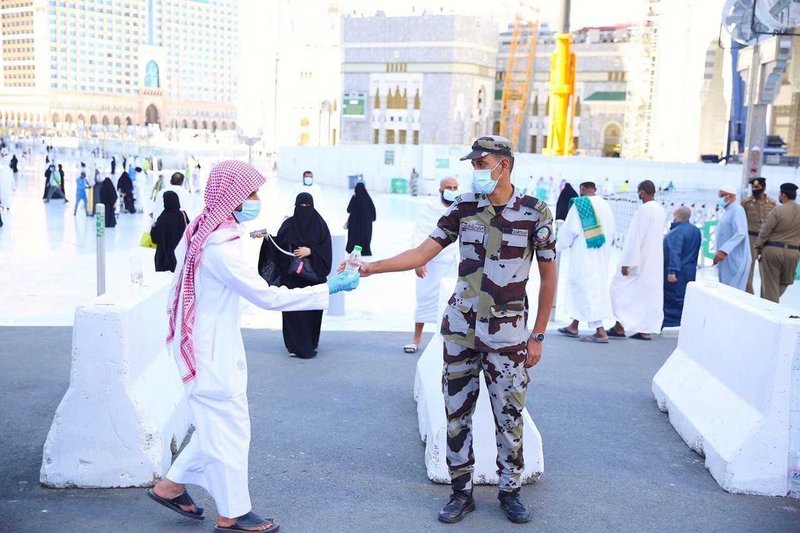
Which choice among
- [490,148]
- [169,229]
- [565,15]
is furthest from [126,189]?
[565,15]

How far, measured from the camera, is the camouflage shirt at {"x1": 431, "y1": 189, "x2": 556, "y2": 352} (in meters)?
3.54

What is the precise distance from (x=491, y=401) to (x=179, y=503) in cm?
143

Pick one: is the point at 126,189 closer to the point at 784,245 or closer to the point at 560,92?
the point at 784,245

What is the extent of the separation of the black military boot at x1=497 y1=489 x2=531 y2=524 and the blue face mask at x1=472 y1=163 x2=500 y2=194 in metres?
1.37

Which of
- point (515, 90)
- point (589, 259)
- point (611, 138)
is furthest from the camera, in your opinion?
point (515, 90)

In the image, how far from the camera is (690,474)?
431cm

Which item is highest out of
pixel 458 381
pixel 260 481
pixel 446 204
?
pixel 446 204

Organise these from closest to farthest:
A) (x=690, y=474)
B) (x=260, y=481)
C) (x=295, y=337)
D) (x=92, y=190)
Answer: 1. (x=260, y=481)
2. (x=690, y=474)
3. (x=295, y=337)
4. (x=92, y=190)

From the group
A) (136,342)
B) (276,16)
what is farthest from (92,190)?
(276,16)

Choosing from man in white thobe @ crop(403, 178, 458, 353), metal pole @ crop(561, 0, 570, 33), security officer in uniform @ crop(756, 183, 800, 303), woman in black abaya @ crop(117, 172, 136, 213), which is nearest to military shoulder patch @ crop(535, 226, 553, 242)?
man in white thobe @ crop(403, 178, 458, 353)

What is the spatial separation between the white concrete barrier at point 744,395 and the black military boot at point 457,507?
54.2 inches

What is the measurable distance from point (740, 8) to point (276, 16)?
86801 millimetres

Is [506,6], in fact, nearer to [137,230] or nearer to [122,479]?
[137,230]

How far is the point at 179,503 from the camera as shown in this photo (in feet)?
11.4
